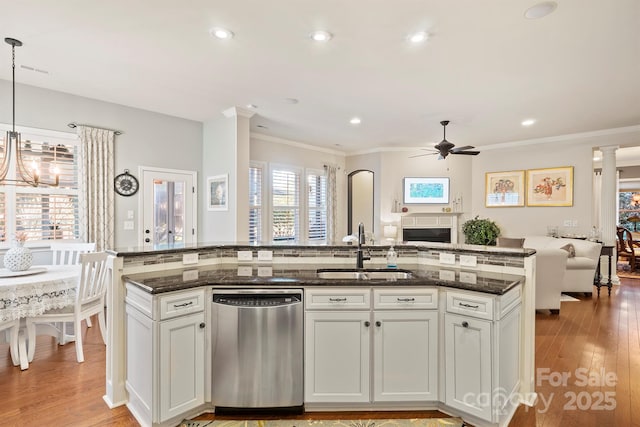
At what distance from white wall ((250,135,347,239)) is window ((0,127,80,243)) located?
2996 mm

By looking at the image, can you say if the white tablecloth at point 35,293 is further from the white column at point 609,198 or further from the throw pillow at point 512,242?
the white column at point 609,198

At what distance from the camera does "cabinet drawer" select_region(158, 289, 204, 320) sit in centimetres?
206

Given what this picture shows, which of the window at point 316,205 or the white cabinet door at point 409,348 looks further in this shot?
the window at point 316,205

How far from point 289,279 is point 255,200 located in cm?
449

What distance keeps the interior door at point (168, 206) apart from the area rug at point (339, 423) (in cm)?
348

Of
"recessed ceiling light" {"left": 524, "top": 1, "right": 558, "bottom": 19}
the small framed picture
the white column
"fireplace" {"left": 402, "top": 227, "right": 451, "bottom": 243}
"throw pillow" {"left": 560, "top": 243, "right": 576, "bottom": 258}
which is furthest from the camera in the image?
"fireplace" {"left": 402, "top": 227, "right": 451, "bottom": 243}

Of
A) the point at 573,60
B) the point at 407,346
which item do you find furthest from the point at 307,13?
the point at 573,60

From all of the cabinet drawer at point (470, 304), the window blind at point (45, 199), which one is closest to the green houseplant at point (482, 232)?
the cabinet drawer at point (470, 304)

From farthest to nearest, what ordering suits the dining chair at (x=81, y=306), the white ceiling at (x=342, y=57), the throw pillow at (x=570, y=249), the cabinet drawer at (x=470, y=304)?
the throw pillow at (x=570, y=249) < the dining chair at (x=81, y=306) < the white ceiling at (x=342, y=57) < the cabinet drawer at (x=470, y=304)

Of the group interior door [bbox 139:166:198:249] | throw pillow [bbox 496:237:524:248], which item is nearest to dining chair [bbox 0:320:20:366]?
interior door [bbox 139:166:198:249]

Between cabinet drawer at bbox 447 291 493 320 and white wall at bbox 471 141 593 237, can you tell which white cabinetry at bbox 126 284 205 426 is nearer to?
cabinet drawer at bbox 447 291 493 320

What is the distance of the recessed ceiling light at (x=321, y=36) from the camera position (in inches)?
113

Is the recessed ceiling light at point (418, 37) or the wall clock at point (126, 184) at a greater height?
the recessed ceiling light at point (418, 37)

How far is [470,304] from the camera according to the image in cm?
209
